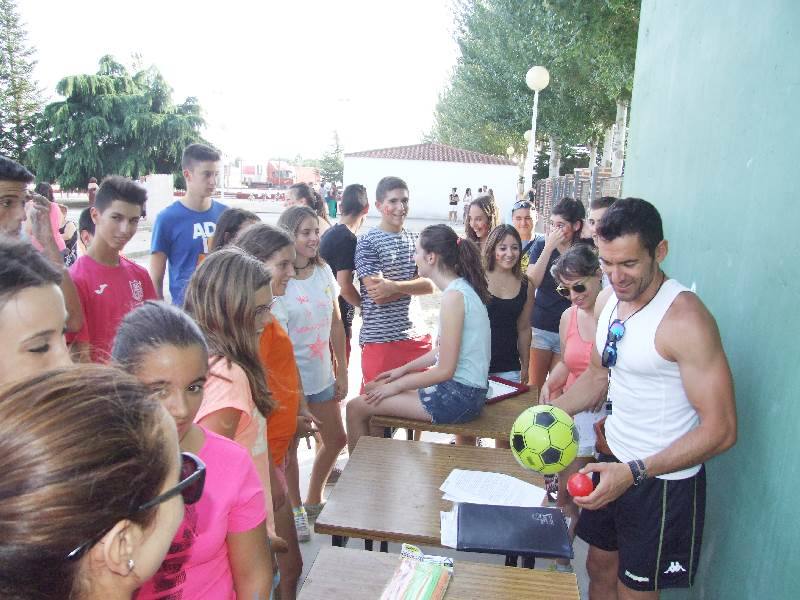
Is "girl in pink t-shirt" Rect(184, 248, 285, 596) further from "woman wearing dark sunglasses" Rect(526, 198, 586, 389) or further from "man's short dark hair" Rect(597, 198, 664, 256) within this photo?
"woman wearing dark sunglasses" Rect(526, 198, 586, 389)

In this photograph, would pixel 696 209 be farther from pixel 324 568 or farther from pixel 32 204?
pixel 32 204

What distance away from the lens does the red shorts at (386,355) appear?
3973 mm

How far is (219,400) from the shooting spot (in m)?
1.82

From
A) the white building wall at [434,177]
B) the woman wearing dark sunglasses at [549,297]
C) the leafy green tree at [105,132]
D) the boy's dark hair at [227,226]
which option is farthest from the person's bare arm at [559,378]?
the leafy green tree at [105,132]

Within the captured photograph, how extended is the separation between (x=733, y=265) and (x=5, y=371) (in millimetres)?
2622

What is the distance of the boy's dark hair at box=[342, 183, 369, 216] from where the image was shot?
181 inches

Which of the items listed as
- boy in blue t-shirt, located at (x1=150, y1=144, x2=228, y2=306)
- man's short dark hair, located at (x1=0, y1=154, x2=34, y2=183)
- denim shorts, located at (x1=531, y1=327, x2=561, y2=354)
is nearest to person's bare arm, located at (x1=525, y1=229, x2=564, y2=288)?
denim shorts, located at (x1=531, y1=327, x2=561, y2=354)

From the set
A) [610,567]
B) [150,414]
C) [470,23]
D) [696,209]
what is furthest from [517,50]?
[150,414]

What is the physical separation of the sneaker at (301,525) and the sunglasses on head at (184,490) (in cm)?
241

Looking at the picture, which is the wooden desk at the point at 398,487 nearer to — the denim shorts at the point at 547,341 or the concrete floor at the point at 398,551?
the concrete floor at the point at 398,551

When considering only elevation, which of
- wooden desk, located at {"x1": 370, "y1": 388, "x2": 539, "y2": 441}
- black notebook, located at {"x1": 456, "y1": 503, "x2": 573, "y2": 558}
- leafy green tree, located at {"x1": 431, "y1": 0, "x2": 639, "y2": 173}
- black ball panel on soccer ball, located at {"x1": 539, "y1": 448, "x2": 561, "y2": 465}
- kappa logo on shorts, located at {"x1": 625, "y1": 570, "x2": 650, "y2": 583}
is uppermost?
leafy green tree, located at {"x1": 431, "y1": 0, "x2": 639, "y2": 173}

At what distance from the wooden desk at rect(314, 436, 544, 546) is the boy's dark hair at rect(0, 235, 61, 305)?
1193 millimetres

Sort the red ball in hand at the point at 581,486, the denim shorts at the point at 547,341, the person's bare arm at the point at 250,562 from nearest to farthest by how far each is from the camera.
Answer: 1. the person's bare arm at the point at 250,562
2. the red ball in hand at the point at 581,486
3. the denim shorts at the point at 547,341

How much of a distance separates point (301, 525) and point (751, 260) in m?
2.61
